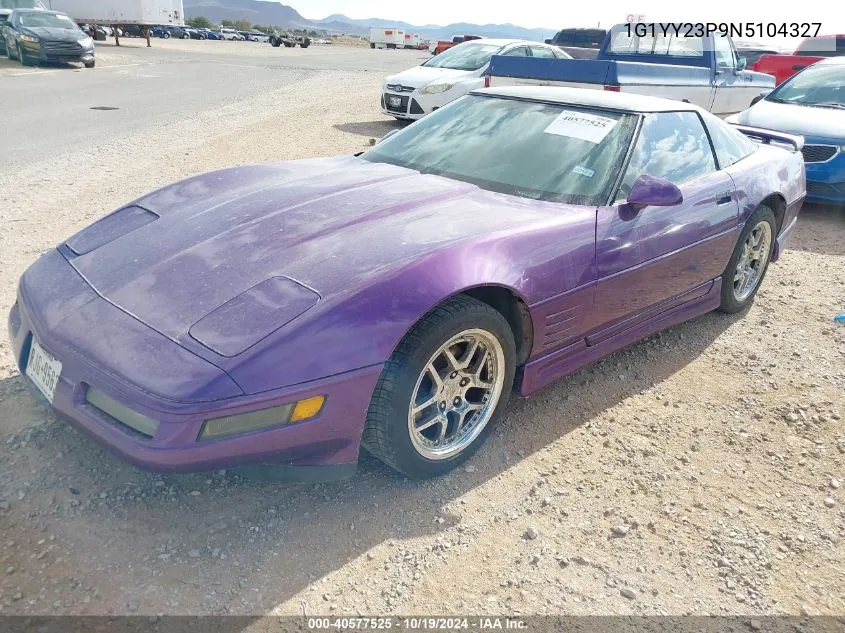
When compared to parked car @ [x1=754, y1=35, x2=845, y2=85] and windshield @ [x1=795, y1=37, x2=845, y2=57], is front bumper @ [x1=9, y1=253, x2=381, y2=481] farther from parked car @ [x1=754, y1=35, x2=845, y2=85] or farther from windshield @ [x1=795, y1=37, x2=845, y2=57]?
windshield @ [x1=795, y1=37, x2=845, y2=57]

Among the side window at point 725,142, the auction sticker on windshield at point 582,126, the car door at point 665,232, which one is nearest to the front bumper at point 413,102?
the side window at point 725,142

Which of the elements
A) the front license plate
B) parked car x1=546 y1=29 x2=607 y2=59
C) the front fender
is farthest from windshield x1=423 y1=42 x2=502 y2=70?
the front license plate

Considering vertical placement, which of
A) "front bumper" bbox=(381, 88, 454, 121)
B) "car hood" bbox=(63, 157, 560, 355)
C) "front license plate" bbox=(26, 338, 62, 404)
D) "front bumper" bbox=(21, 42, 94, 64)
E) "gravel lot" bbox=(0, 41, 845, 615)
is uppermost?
"car hood" bbox=(63, 157, 560, 355)

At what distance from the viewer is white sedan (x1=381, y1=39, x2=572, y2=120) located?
10.1m

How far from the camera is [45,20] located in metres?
17.2

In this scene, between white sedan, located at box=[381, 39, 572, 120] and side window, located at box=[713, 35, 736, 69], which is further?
white sedan, located at box=[381, 39, 572, 120]

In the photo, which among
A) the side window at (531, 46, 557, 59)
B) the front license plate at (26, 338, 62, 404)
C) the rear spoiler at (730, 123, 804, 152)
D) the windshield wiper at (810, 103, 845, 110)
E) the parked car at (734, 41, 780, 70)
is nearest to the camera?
the front license plate at (26, 338, 62, 404)

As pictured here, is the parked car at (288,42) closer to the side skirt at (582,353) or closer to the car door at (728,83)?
the car door at (728,83)

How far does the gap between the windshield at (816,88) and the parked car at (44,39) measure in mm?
15958

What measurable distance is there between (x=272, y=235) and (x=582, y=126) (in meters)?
1.67

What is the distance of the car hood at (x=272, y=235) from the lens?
7.39ft

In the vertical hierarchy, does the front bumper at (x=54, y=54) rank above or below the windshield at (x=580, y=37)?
below

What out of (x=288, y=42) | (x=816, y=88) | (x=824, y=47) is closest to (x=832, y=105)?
(x=816, y=88)

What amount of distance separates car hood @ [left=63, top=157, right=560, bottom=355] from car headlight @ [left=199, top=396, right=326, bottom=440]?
31cm
